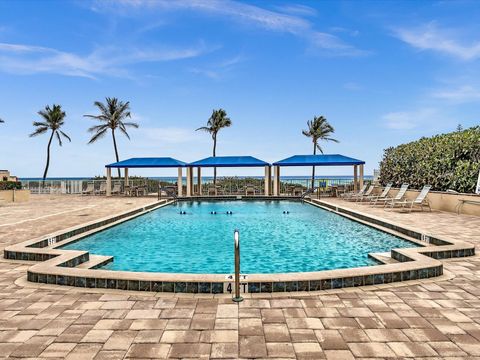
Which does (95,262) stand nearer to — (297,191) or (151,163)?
(151,163)

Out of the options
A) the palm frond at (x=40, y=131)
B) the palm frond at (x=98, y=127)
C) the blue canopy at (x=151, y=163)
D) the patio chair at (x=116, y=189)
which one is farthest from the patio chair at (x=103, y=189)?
the palm frond at (x=40, y=131)

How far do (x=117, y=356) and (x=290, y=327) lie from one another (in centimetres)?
158

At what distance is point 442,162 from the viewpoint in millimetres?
14484

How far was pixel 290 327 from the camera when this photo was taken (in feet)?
10.2

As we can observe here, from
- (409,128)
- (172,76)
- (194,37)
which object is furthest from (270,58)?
(409,128)

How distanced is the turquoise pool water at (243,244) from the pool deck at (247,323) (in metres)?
2.11

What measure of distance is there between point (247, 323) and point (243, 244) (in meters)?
4.91

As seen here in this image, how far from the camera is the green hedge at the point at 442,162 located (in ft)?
42.9

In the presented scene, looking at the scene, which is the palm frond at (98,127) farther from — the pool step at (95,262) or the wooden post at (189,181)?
the pool step at (95,262)

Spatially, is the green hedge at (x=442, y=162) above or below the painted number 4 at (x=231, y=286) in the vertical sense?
above

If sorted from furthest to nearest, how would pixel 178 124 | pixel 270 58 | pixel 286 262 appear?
pixel 178 124 < pixel 270 58 < pixel 286 262

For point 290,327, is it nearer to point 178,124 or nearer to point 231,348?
point 231,348

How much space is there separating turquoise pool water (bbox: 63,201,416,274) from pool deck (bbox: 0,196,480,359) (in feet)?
6.94

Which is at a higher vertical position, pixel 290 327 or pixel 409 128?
pixel 409 128
